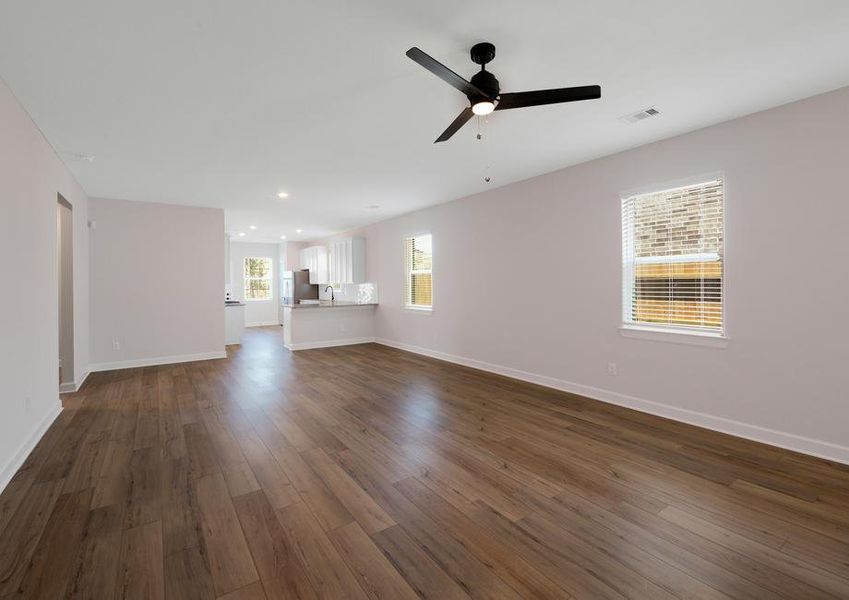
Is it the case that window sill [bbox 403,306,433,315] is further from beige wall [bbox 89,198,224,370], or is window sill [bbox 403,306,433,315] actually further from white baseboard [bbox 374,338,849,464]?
beige wall [bbox 89,198,224,370]

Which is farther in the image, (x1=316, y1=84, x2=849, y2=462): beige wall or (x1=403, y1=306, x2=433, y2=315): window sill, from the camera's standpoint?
(x1=403, y1=306, x2=433, y2=315): window sill

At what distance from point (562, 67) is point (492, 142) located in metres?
1.23

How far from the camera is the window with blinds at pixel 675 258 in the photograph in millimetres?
3357

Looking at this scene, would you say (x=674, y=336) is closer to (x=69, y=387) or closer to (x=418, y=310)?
(x=418, y=310)

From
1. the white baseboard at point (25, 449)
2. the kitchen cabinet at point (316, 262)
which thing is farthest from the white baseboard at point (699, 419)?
the kitchen cabinet at point (316, 262)

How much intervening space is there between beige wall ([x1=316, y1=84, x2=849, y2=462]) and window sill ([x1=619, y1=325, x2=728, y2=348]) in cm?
6

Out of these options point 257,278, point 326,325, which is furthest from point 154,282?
point 257,278

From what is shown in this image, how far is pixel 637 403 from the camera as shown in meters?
3.84

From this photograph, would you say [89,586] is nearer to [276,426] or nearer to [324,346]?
[276,426]

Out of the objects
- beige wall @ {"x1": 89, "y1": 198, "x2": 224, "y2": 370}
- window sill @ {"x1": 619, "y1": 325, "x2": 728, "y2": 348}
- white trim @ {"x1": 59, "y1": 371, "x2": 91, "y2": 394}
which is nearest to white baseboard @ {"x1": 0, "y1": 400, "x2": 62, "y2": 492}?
white trim @ {"x1": 59, "y1": 371, "x2": 91, "y2": 394}

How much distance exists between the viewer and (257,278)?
11711 millimetres

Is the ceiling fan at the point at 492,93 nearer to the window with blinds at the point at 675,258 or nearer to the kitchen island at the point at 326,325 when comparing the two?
the window with blinds at the point at 675,258

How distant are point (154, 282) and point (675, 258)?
708 cm

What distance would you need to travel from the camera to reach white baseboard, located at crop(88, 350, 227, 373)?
226 inches
